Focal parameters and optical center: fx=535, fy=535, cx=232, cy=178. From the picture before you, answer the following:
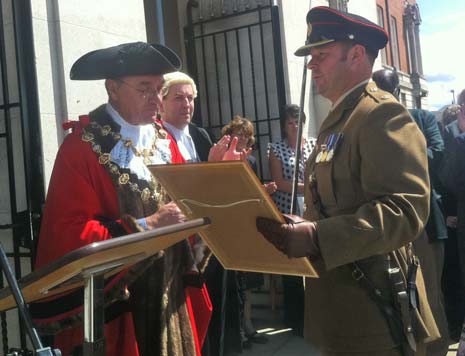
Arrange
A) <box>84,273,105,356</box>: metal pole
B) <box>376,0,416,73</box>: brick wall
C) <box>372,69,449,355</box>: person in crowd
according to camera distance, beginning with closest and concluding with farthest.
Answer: <box>84,273,105,356</box>: metal pole → <box>372,69,449,355</box>: person in crowd → <box>376,0,416,73</box>: brick wall

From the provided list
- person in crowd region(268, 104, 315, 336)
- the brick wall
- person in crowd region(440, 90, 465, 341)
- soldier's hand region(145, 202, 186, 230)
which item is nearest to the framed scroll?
soldier's hand region(145, 202, 186, 230)

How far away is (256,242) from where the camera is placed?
187 cm

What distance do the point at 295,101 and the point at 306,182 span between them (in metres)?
3.51

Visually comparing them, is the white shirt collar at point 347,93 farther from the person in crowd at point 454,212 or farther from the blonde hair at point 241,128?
the blonde hair at point 241,128

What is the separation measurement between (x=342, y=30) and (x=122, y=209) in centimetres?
115

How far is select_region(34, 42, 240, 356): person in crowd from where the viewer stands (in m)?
2.14

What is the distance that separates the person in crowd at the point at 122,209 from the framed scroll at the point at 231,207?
0.81 feet

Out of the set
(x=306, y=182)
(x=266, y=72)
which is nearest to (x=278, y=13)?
(x=266, y=72)

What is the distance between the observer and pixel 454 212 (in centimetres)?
470

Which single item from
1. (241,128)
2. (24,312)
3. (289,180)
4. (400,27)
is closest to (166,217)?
(24,312)

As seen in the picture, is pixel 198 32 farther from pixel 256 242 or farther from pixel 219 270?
pixel 256 242

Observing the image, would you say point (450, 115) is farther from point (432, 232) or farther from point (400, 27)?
point (400, 27)

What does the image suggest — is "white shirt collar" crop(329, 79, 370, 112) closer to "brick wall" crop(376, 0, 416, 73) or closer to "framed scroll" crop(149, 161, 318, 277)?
"framed scroll" crop(149, 161, 318, 277)

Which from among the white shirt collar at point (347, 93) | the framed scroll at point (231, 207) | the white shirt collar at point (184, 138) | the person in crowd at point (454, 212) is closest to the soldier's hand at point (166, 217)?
the framed scroll at point (231, 207)
